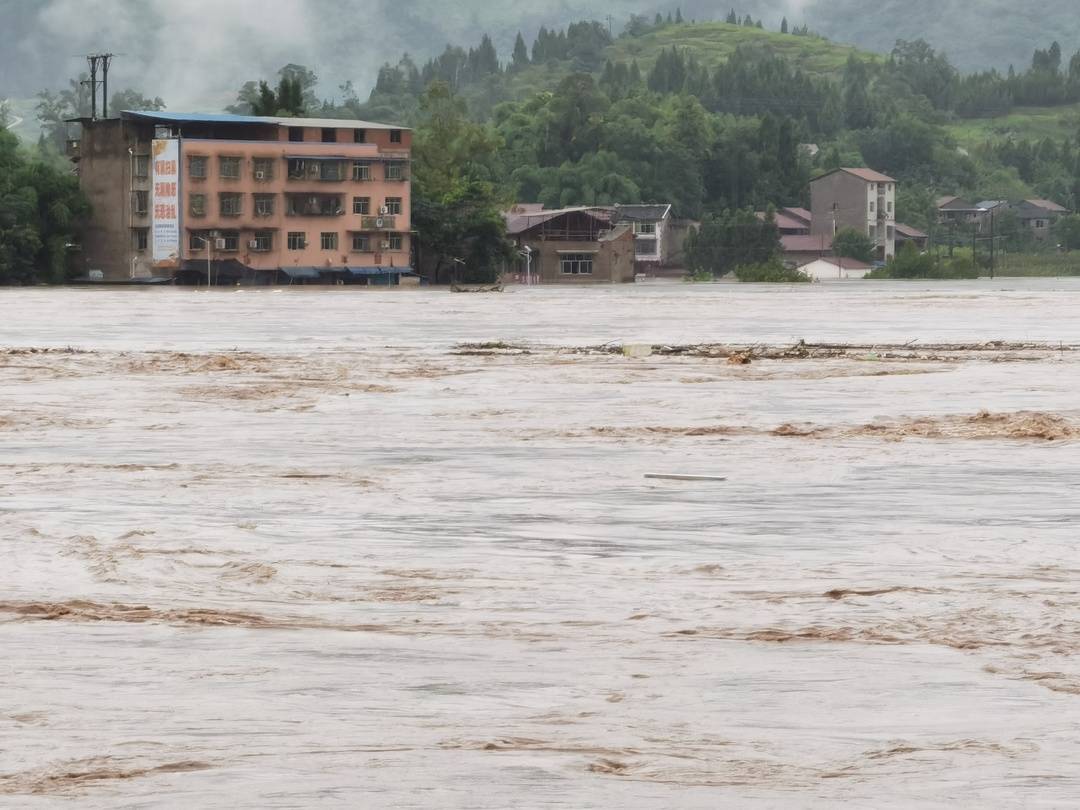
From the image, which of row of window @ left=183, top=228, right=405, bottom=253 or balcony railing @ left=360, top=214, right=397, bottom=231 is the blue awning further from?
balcony railing @ left=360, top=214, right=397, bottom=231

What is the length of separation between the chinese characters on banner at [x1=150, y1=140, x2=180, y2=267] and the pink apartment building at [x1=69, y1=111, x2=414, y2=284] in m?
0.06

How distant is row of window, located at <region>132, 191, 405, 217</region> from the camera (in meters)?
109

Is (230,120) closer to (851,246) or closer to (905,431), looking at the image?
(851,246)

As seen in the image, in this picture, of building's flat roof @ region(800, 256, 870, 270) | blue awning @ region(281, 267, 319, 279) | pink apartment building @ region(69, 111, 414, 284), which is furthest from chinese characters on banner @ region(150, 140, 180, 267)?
building's flat roof @ region(800, 256, 870, 270)

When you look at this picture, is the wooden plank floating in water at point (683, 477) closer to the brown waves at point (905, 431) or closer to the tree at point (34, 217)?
the brown waves at point (905, 431)

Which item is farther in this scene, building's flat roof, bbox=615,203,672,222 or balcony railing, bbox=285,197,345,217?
building's flat roof, bbox=615,203,672,222

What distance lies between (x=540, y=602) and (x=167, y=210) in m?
101

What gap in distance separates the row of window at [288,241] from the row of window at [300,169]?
3.29 meters

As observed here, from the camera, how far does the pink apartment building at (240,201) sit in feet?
356

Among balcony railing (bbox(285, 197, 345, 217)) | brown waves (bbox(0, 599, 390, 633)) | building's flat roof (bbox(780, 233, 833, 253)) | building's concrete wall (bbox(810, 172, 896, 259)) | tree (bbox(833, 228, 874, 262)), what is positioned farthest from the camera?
building's concrete wall (bbox(810, 172, 896, 259))

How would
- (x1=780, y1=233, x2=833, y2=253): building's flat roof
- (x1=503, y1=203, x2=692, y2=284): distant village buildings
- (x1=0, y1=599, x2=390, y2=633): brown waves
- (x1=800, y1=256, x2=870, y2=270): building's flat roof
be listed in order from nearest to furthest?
1. (x1=0, y1=599, x2=390, y2=633): brown waves
2. (x1=503, y1=203, x2=692, y2=284): distant village buildings
3. (x1=800, y1=256, x2=870, y2=270): building's flat roof
4. (x1=780, y1=233, x2=833, y2=253): building's flat roof

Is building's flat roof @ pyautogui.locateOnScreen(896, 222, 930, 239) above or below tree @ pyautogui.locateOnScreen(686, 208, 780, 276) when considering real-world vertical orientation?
above

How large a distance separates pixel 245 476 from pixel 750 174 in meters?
173

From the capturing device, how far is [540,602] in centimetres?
1002
